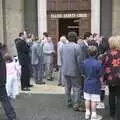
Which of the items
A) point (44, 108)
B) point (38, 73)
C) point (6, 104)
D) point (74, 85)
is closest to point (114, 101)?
point (74, 85)

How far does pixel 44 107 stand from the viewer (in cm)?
1223

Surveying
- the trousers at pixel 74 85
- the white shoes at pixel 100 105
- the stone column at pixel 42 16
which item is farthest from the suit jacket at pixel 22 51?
the stone column at pixel 42 16

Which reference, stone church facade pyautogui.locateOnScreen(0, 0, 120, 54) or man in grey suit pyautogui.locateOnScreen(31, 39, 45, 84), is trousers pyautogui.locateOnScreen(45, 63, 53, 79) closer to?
man in grey suit pyautogui.locateOnScreen(31, 39, 45, 84)

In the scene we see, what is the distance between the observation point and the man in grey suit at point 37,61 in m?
16.8

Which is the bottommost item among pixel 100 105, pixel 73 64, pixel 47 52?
pixel 100 105

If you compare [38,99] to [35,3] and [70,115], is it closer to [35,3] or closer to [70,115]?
[70,115]

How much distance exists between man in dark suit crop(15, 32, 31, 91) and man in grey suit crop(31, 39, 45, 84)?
4.01 ft

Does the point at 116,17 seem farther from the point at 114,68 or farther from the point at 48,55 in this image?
the point at 114,68

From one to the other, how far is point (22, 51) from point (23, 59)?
25 cm

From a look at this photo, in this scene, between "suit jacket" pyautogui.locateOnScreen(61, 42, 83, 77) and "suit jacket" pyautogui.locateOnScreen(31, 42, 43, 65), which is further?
"suit jacket" pyautogui.locateOnScreen(31, 42, 43, 65)

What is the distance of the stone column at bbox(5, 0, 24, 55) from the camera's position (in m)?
21.4

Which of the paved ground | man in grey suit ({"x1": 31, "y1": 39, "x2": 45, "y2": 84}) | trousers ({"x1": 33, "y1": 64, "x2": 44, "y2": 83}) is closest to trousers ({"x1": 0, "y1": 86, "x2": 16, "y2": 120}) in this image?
the paved ground

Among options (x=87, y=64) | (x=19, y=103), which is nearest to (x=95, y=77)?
(x=87, y=64)

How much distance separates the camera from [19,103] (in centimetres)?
1288
